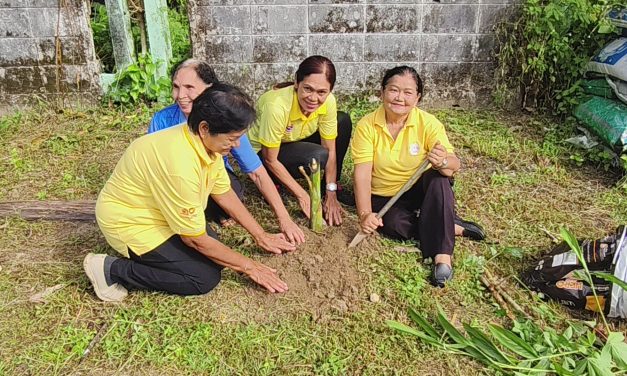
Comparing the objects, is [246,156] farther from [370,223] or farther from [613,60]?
[613,60]

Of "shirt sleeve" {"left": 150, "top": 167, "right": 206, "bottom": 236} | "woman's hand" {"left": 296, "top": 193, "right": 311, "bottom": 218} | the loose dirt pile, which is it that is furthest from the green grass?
"shirt sleeve" {"left": 150, "top": 167, "right": 206, "bottom": 236}

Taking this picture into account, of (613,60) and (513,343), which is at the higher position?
(613,60)

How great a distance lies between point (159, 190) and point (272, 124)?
1.01 m

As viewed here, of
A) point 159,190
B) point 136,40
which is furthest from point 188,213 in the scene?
point 136,40

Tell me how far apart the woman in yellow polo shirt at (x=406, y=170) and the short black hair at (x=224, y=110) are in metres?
0.97

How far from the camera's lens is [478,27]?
471cm

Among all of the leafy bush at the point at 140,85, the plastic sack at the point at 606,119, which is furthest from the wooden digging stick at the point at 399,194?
the leafy bush at the point at 140,85

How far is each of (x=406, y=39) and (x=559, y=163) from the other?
1679 mm

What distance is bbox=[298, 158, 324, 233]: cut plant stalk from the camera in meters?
3.08

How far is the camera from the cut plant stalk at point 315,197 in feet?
10.1

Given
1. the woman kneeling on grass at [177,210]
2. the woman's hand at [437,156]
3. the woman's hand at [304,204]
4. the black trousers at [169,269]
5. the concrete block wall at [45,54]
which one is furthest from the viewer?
the concrete block wall at [45,54]

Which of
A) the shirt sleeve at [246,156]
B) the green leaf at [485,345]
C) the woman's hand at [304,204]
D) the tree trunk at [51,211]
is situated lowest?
the green leaf at [485,345]

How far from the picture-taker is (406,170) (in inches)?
123

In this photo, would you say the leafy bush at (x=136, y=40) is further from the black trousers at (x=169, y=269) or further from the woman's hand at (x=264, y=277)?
the woman's hand at (x=264, y=277)
